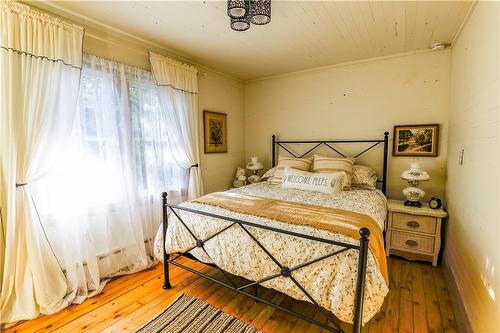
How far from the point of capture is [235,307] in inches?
77.0

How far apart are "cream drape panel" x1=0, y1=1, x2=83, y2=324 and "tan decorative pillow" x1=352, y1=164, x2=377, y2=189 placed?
298 centimetres

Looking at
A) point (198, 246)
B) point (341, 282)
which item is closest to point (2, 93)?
point (198, 246)

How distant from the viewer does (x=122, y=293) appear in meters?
2.15

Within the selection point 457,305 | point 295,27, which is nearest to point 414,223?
point 457,305

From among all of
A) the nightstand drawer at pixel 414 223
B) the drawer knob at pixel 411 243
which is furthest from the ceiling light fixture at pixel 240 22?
the drawer knob at pixel 411 243

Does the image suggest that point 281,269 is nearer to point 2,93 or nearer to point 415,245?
point 415,245

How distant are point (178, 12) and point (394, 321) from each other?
9.58 ft

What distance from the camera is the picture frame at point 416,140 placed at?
281 centimetres

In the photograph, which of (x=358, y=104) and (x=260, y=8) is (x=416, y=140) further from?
(x=260, y=8)

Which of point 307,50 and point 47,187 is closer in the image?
point 47,187

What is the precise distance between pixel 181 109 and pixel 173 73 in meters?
0.41

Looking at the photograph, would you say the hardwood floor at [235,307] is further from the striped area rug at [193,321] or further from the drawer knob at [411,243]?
the drawer knob at [411,243]

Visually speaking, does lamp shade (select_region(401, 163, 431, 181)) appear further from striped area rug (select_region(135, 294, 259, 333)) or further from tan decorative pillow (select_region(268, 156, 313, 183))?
striped area rug (select_region(135, 294, 259, 333))

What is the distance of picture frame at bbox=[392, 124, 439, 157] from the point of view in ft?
9.22
